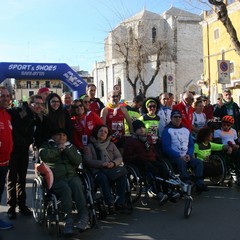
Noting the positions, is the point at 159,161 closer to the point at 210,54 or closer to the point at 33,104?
the point at 33,104

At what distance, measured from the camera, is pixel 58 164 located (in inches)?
188

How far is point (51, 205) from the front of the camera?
176 inches

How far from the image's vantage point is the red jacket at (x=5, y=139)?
467cm

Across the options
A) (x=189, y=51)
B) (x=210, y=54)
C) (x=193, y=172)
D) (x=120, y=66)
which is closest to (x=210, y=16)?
(x=210, y=54)

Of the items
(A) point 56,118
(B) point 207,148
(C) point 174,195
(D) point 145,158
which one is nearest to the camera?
(A) point 56,118

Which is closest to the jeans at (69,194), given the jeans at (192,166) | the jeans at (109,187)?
the jeans at (109,187)

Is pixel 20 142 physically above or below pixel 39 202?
above

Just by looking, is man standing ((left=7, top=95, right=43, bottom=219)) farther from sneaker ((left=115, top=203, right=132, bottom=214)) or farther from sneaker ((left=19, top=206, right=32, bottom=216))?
sneaker ((left=115, top=203, right=132, bottom=214))

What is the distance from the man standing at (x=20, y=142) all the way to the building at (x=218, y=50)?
26.7 meters

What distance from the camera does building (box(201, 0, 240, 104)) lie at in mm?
30422

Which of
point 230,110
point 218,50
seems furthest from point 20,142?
point 218,50

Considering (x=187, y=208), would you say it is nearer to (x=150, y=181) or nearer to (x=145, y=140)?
(x=150, y=181)

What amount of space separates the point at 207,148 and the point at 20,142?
3648 mm

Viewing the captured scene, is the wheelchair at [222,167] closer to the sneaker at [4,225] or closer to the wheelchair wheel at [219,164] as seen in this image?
the wheelchair wheel at [219,164]
